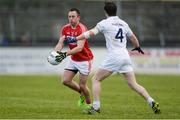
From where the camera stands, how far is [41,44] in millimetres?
38312

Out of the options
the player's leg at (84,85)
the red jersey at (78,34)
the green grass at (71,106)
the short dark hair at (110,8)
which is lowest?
the green grass at (71,106)

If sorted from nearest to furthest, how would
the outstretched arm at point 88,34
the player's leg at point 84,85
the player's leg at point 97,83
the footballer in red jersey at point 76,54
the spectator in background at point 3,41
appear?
the outstretched arm at point 88,34 → the player's leg at point 97,83 → the footballer in red jersey at point 76,54 → the player's leg at point 84,85 → the spectator in background at point 3,41

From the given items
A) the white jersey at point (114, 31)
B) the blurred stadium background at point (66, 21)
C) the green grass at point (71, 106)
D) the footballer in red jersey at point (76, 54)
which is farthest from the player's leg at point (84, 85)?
the blurred stadium background at point (66, 21)

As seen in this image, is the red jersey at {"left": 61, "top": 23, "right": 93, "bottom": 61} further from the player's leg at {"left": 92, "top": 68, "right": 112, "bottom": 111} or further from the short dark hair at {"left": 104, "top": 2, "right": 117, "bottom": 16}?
the short dark hair at {"left": 104, "top": 2, "right": 117, "bottom": 16}

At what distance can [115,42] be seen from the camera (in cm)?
1407

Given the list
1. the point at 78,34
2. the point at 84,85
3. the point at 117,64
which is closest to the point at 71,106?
the point at 84,85

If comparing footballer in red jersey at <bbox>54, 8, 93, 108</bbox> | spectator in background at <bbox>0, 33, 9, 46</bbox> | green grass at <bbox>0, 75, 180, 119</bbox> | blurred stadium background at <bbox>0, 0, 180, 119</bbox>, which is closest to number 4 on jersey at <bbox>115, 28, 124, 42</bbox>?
footballer in red jersey at <bbox>54, 8, 93, 108</bbox>

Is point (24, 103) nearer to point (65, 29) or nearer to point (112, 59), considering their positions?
point (65, 29)

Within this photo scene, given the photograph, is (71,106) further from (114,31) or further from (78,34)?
(114,31)

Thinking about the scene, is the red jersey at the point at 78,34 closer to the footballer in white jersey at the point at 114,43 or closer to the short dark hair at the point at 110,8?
the footballer in white jersey at the point at 114,43

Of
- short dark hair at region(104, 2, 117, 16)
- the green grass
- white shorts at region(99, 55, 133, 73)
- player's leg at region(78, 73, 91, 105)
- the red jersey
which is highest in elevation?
short dark hair at region(104, 2, 117, 16)

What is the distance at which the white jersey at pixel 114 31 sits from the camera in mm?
13992

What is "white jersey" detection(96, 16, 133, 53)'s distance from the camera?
1399 cm

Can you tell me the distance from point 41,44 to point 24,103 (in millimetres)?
20898
